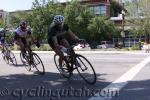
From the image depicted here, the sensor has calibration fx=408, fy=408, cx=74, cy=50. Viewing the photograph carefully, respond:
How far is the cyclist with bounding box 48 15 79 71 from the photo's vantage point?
1029 cm

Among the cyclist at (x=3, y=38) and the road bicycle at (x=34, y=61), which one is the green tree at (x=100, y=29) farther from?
the road bicycle at (x=34, y=61)

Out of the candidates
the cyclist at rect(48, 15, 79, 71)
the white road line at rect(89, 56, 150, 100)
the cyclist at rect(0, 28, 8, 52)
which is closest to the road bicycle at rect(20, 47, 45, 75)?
the cyclist at rect(48, 15, 79, 71)

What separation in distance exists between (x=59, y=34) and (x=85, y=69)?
1.12 m

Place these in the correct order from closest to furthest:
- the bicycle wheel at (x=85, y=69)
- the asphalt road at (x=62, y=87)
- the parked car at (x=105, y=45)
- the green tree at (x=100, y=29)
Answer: the asphalt road at (x=62, y=87) < the bicycle wheel at (x=85, y=69) < the parked car at (x=105, y=45) < the green tree at (x=100, y=29)

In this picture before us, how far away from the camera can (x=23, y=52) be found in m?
13.3

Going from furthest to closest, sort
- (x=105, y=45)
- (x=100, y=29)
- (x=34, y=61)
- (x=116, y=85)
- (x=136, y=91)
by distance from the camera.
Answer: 1. (x=100, y=29)
2. (x=105, y=45)
3. (x=34, y=61)
4. (x=116, y=85)
5. (x=136, y=91)

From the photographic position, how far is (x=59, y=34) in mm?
10406

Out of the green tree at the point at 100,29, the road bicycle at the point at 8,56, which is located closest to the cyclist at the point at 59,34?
the road bicycle at the point at 8,56

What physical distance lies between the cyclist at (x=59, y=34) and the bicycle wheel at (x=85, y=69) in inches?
19.9

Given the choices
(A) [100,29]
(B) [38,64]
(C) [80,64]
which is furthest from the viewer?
(A) [100,29]

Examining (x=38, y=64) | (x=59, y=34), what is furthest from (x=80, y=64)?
(x=38, y=64)

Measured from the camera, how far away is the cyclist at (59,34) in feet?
A: 33.8

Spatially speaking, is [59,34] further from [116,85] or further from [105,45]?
[105,45]

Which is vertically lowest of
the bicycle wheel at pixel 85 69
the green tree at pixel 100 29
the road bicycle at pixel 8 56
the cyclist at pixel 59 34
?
the green tree at pixel 100 29
